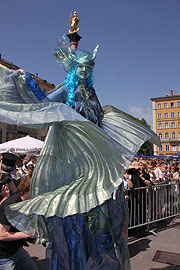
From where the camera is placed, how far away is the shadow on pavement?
4098mm

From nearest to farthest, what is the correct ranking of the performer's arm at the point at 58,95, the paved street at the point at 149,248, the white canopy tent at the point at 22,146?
the performer's arm at the point at 58,95, the paved street at the point at 149,248, the white canopy tent at the point at 22,146

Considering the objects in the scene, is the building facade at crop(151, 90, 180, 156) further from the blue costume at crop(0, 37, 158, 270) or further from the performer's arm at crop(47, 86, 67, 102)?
the blue costume at crop(0, 37, 158, 270)

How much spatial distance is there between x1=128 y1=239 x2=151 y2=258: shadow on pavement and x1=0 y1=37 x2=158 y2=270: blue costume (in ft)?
7.26

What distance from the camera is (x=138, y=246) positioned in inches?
174

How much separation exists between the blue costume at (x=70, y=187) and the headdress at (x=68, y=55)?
0.57 meters

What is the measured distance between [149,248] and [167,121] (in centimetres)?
6402

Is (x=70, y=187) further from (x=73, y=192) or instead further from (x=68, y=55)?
(x=68, y=55)

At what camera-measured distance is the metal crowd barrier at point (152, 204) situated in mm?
5023

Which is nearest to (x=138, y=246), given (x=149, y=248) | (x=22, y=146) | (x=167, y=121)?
(x=149, y=248)

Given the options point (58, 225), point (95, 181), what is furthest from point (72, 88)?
point (58, 225)

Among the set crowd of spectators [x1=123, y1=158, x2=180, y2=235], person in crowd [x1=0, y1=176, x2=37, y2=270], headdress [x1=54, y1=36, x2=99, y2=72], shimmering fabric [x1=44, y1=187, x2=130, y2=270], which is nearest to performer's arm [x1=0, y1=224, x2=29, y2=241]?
person in crowd [x1=0, y1=176, x2=37, y2=270]

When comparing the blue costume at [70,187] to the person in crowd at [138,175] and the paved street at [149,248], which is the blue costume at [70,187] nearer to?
the paved street at [149,248]

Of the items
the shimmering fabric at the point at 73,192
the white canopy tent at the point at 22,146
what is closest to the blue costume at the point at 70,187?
the shimmering fabric at the point at 73,192

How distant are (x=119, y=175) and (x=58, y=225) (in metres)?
0.62
